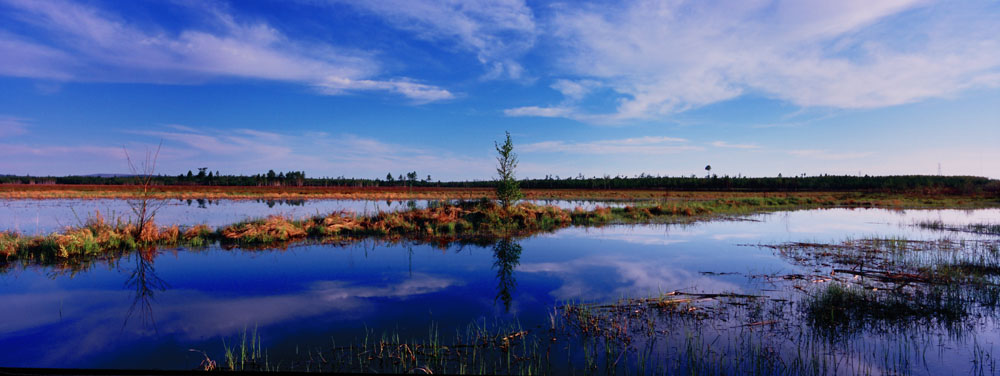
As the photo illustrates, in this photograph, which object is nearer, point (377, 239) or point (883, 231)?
point (377, 239)

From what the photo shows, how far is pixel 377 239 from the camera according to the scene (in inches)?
695

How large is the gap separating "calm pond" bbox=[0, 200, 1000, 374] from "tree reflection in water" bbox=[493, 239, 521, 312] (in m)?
0.08

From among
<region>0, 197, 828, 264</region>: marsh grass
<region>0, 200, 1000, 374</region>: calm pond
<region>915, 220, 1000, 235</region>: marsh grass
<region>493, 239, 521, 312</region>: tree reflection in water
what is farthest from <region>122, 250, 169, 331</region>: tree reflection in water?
<region>915, 220, 1000, 235</region>: marsh grass

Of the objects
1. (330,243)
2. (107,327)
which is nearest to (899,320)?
(107,327)

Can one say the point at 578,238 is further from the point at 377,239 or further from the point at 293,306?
the point at 293,306

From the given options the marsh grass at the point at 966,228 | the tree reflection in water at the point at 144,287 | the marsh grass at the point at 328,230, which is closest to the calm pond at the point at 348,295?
the tree reflection in water at the point at 144,287

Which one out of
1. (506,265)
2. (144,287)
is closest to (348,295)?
(506,265)

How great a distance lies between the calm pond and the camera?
6266mm

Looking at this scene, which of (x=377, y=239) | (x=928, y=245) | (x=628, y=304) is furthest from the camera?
(x=377, y=239)

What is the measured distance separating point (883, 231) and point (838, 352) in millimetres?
19883

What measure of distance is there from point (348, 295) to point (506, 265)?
4909 millimetres

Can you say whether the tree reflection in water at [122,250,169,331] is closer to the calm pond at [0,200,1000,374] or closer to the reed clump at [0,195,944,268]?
the calm pond at [0,200,1000,374]

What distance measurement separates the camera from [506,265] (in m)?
12.6

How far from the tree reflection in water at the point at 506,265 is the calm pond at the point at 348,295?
82 mm
